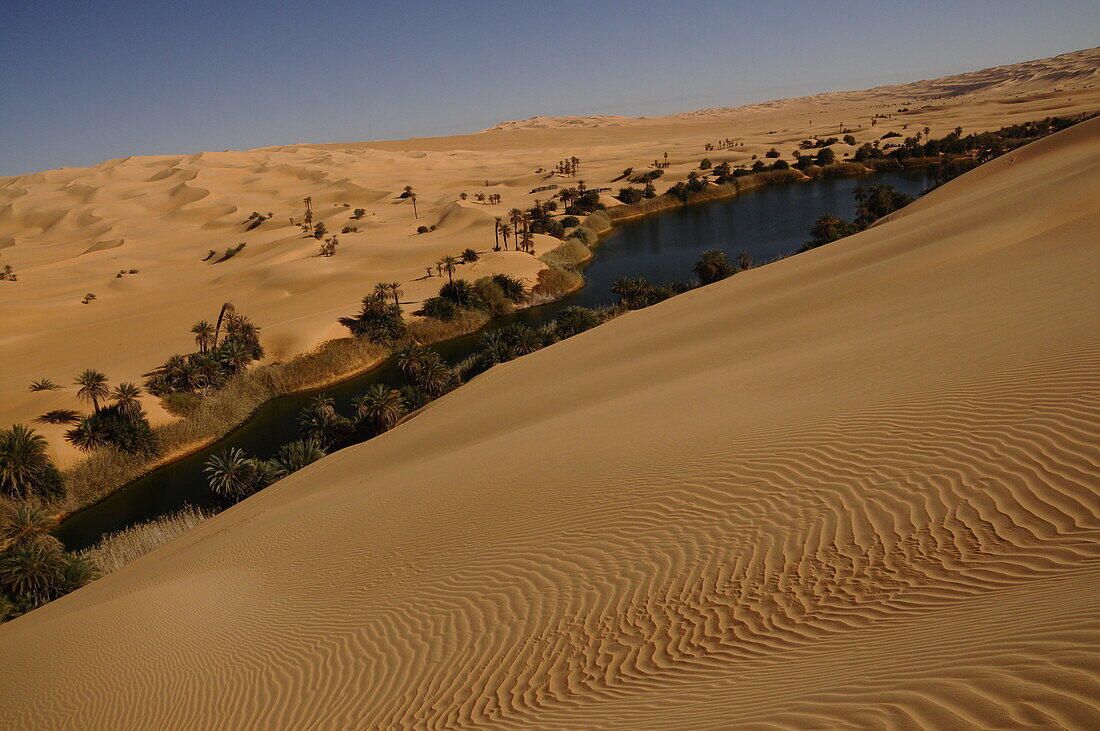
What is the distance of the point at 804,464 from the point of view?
8.07 meters

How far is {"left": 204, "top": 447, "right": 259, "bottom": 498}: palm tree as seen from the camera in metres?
20.7

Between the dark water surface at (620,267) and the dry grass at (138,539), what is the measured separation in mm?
1006

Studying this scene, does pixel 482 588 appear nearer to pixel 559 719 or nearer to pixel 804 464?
pixel 559 719

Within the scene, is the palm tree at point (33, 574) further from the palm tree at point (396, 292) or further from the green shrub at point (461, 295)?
the green shrub at point (461, 295)

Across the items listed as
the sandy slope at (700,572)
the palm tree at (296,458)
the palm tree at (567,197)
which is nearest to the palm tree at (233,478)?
the palm tree at (296,458)

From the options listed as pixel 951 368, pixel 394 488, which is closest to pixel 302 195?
pixel 394 488

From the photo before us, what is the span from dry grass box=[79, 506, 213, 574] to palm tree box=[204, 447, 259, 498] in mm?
956

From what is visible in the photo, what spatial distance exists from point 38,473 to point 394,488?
17570mm

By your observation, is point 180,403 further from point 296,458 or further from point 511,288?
point 511,288

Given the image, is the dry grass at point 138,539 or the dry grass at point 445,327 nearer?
the dry grass at point 138,539

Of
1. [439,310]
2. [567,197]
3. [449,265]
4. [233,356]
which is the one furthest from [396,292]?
[567,197]

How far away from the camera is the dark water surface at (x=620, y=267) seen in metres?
23.0

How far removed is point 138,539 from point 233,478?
2.99m

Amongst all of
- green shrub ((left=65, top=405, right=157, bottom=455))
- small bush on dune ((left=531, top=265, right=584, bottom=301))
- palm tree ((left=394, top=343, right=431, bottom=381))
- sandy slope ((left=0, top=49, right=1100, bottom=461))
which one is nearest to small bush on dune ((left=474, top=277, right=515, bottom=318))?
small bush on dune ((left=531, top=265, right=584, bottom=301))
